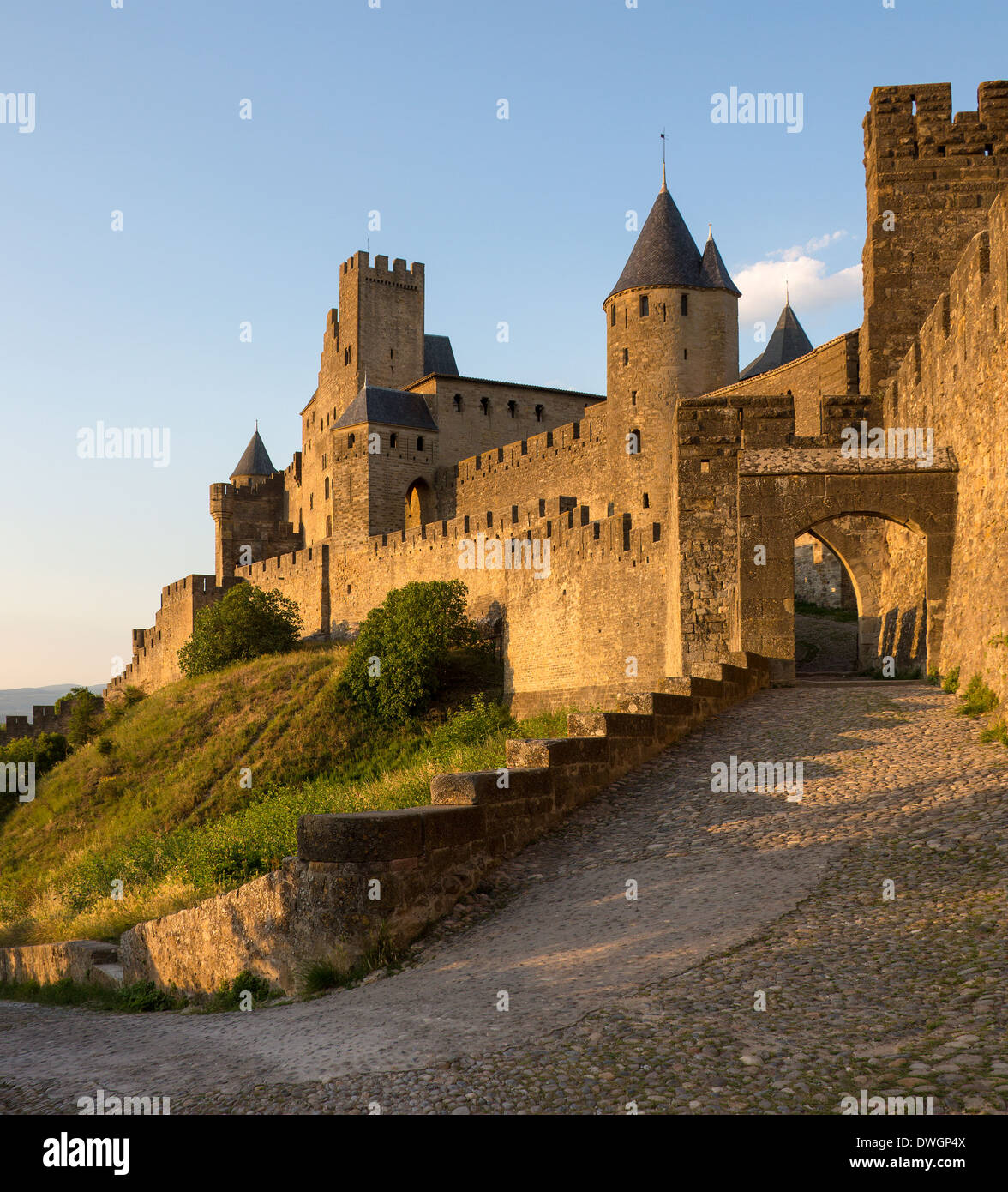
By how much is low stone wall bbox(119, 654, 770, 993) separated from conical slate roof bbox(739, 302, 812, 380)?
116ft

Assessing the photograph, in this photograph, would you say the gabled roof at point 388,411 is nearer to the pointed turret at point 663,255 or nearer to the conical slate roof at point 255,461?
the pointed turret at point 663,255

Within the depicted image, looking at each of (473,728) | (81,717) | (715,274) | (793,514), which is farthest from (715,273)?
(81,717)

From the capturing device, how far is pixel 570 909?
708cm

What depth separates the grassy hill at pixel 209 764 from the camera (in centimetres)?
1961

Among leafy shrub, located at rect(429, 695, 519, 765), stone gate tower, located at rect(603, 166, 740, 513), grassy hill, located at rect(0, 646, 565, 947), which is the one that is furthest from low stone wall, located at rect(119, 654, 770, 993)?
stone gate tower, located at rect(603, 166, 740, 513)

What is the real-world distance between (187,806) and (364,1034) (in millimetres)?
23147

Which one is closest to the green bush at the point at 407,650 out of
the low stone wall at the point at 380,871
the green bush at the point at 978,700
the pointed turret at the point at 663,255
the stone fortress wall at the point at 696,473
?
the stone fortress wall at the point at 696,473

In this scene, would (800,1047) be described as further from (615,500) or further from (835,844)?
(615,500)

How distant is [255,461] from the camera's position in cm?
6350

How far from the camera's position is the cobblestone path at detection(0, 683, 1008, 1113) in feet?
14.4

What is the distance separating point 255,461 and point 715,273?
35.2 m

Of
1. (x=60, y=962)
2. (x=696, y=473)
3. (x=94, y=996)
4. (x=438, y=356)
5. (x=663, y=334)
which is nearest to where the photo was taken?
(x=94, y=996)

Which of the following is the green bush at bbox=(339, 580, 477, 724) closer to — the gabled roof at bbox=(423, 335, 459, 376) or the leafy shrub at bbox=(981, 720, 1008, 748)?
the leafy shrub at bbox=(981, 720, 1008, 748)

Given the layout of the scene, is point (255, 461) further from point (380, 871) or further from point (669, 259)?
point (380, 871)
